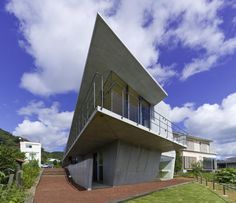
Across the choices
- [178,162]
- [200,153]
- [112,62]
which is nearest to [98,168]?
[112,62]

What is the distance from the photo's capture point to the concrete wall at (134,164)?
1792cm

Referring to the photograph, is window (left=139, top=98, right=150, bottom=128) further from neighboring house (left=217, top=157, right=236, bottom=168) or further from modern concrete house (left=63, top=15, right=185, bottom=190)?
neighboring house (left=217, top=157, right=236, bottom=168)

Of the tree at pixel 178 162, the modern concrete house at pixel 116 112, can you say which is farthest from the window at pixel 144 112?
the tree at pixel 178 162

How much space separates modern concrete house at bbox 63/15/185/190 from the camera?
1332cm

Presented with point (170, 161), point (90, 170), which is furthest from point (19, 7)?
point (170, 161)

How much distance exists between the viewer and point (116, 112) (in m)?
15.6

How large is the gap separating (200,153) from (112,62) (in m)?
44.2

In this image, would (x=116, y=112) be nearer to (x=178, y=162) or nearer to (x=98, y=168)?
(x=98, y=168)

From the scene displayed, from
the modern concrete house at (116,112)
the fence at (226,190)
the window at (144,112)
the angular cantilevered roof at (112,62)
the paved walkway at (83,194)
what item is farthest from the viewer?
the window at (144,112)

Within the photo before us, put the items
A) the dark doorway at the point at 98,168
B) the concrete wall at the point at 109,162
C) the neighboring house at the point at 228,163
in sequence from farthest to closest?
the neighboring house at the point at 228,163, the dark doorway at the point at 98,168, the concrete wall at the point at 109,162

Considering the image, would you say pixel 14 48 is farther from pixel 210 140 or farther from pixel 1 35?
pixel 210 140

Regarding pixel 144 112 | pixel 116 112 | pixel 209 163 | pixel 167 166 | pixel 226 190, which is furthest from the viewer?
pixel 209 163

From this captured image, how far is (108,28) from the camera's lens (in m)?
12.0

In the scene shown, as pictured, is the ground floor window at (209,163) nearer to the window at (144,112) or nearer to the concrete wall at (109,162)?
the window at (144,112)
